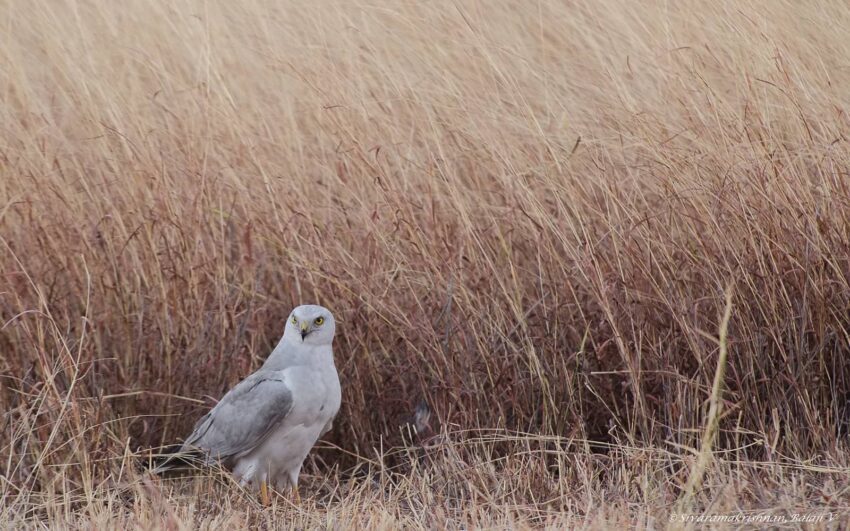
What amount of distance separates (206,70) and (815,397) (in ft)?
7.13

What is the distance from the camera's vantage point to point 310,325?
336cm

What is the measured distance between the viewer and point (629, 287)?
3.45 metres

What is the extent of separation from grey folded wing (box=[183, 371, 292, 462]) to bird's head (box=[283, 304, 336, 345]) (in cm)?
13

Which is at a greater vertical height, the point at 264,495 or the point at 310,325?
the point at 310,325

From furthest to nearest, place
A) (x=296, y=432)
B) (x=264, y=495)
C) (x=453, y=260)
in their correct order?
(x=453, y=260)
(x=296, y=432)
(x=264, y=495)

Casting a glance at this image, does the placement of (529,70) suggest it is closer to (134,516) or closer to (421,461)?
(421,461)

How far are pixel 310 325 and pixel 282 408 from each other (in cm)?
24

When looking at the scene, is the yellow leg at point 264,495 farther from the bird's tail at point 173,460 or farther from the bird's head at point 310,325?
the bird's head at point 310,325

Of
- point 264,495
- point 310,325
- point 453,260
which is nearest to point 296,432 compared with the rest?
point 264,495

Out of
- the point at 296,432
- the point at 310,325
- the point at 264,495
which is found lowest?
the point at 264,495

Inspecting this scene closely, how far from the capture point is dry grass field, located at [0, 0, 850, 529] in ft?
10.6

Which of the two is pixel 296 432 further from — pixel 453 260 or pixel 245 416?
pixel 453 260

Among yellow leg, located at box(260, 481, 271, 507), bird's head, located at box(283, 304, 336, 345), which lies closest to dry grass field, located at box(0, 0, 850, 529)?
yellow leg, located at box(260, 481, 271, 507)

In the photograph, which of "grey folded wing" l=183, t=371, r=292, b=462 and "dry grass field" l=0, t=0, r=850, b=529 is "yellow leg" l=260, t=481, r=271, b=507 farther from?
"grey folded wing" l=183, t=371, r=292, b=462
